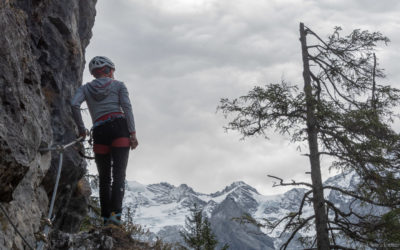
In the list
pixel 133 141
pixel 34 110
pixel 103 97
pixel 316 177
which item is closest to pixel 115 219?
pixel 133 141

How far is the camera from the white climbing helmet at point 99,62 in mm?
7035

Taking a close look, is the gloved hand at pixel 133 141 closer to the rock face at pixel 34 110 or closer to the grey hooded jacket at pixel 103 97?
the grey hooded jacket at pixel 103 97

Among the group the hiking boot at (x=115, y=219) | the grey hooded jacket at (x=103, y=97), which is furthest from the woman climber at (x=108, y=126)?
the hiking boot at (x=115, y=219)

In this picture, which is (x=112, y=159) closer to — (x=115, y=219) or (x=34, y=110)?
(x=115, y=219)

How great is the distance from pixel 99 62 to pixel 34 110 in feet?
7.60

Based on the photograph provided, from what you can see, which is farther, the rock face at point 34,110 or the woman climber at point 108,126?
the woman climber at point 108,126

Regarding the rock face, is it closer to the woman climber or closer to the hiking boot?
the woman climber

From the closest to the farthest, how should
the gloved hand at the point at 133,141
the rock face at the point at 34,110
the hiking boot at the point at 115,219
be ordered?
the rock face at the point at 34,110 → the hiking boot at the point at 115,219 → the gloved hand at the point at 133,141

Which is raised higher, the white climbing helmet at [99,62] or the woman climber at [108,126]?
the white climbing helmet at [99,62]

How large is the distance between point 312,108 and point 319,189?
197 cm

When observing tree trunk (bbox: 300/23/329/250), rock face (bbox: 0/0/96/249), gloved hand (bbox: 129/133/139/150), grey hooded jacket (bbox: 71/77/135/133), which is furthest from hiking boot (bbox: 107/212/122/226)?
tree trunk (bbox: 300/23/329/250)

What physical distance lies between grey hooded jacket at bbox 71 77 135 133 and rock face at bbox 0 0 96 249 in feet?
2.57

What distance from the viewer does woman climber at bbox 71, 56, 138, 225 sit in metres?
6.63

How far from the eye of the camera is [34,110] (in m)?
4.91
